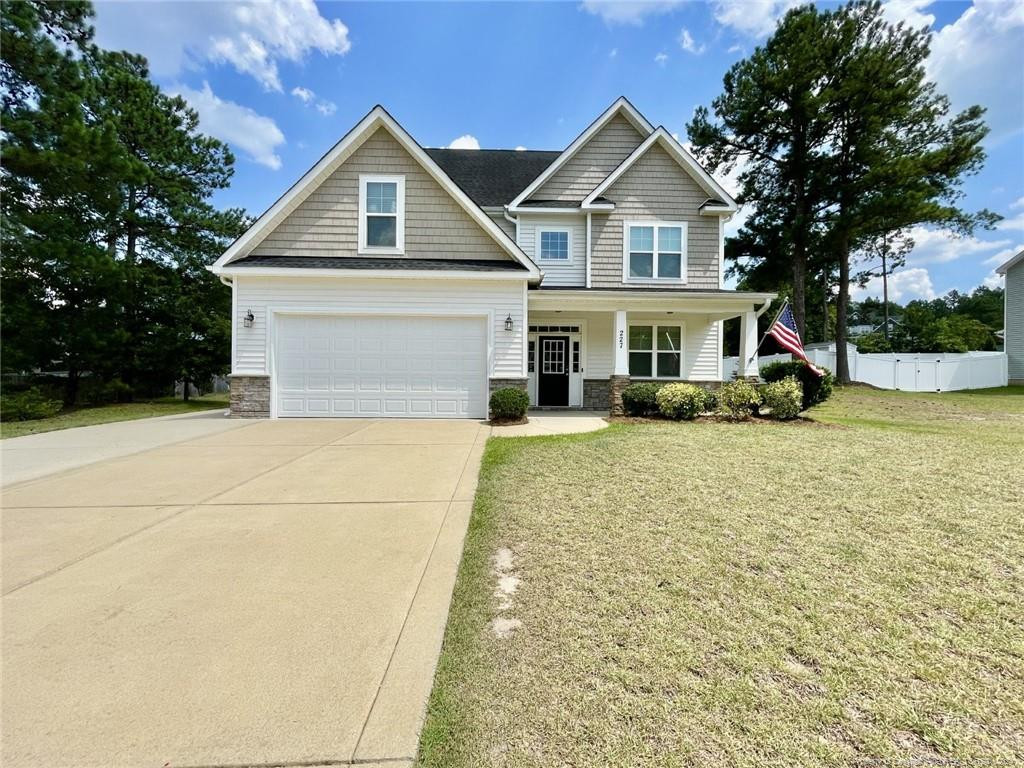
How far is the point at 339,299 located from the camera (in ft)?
35.8

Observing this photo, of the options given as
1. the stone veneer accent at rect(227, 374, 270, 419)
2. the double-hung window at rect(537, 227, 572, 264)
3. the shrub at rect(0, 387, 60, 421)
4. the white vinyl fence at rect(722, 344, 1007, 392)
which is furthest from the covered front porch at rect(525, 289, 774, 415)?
the shrub at rect(0, 387, 60, 421)

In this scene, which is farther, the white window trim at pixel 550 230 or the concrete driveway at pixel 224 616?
the white window trim at pixel 550 230

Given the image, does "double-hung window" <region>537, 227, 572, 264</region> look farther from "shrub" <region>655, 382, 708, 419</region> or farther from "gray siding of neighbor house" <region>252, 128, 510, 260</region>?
"shrub" <region>655, 382, 708, 419</region>

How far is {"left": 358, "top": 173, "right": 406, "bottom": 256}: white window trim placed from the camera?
1146 cm

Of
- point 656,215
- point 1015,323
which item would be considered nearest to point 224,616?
point 656,215

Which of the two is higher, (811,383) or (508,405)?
(811,383)

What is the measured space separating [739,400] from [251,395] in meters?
11.2

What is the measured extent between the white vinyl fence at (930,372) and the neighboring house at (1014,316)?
45 centimetres

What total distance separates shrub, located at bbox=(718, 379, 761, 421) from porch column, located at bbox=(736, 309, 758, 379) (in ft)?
7.51

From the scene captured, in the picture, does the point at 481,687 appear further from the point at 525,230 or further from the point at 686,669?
the point at 525,230

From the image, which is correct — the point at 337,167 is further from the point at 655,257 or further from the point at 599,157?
the point at 655,257

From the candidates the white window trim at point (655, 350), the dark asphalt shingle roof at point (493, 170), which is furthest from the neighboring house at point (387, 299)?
the dark asphalt shingle roof at point (493, 170)

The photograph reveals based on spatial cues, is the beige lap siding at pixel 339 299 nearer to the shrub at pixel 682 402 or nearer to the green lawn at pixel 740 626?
the shrub at pixel 682 402

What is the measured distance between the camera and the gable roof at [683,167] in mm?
13414
